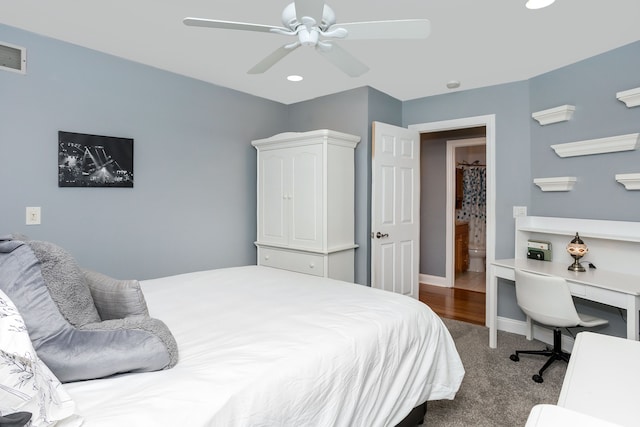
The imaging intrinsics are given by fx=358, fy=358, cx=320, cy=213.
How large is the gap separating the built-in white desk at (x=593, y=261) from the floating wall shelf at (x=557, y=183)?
0.27m

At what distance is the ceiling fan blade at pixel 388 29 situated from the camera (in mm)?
→ 1669

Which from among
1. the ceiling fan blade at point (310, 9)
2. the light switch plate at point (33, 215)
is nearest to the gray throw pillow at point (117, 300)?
the ceiling fan blade at point (310, 9)

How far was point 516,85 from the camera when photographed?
3375 millimetres

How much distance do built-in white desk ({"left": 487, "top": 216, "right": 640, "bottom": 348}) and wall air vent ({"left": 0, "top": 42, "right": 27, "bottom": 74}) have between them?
151 inches

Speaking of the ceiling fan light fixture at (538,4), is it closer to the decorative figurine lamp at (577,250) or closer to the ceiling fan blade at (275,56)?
the ceiling fan blade at (275,56)

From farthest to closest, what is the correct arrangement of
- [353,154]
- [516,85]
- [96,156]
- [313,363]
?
[353,154] → [516,85] → [96,156] → [313,363]

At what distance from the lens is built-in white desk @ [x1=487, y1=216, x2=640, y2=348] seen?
7.40ft

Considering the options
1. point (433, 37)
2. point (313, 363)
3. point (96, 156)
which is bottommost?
point (313, 363)

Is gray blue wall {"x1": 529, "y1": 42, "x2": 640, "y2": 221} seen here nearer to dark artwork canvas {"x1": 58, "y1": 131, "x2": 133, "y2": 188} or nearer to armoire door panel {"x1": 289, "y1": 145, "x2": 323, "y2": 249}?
armoire door panel {"x1": 289, "y1": 145, "x2": 323, "y2": 249}

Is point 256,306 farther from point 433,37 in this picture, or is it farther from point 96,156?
point 433,37

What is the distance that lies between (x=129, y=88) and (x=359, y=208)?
7.57 ft

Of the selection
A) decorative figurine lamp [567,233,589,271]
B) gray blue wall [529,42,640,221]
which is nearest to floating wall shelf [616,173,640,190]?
gray blue wall [529,42,640,221]

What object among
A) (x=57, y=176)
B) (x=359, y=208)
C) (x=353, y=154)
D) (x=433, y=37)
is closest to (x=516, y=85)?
(x=433, y=37)

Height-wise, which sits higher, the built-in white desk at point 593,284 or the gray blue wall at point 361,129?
the gray blue wall at point 361,129
